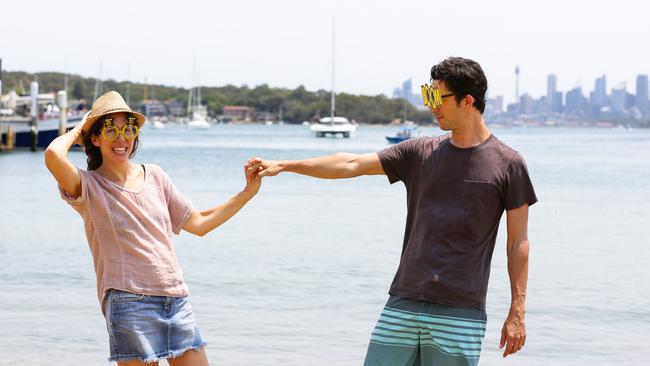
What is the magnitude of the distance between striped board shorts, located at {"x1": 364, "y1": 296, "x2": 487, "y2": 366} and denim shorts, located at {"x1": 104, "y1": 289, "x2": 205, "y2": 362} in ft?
2.56

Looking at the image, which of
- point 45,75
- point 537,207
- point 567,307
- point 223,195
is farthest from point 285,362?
point 45,75

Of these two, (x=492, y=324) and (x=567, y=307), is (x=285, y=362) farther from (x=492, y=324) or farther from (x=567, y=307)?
(x=567, y=307)

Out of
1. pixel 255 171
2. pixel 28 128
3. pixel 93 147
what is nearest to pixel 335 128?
pixel 28 128

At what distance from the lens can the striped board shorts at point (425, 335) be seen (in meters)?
4.37

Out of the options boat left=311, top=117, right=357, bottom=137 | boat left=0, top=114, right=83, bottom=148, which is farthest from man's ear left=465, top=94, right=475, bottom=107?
boat left=311, top=117, right=357, bottom=137

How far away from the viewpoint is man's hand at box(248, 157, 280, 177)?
5082mm

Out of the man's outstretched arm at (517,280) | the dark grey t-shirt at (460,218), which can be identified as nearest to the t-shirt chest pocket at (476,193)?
the dark grey t-shirt at (460,218)

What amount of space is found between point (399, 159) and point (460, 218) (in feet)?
1.30

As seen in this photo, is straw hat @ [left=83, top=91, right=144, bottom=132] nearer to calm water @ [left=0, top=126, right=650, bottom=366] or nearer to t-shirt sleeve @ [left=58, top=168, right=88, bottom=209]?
t-shirt sleeve @ [left=58, top=168, right=88, bottom=209]

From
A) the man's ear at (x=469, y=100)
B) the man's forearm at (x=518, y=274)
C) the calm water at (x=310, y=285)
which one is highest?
the man's ear at (x=469, y=100)

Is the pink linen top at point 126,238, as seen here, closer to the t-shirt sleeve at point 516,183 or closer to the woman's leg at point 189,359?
the woman's leg at point 189,359

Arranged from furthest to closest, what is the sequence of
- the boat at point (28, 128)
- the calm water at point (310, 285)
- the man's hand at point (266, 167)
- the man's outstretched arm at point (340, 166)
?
the boat at point (28, 128)
the calm water at point (310, 285)
the man's hand at point (266, 167)
the man's outstretched arm at point (340, 166)

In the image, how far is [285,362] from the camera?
980 centimetres

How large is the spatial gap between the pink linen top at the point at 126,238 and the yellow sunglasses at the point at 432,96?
1210 mm
